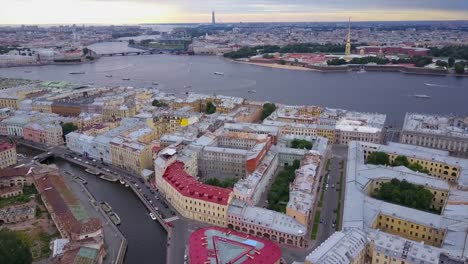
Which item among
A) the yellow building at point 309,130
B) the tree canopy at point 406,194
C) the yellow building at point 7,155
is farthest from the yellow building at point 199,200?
the yellow building at point 309,130

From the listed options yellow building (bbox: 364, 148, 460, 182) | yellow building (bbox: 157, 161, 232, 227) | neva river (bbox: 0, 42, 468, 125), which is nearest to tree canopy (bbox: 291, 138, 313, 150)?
yellow building (bbox: 364, 148, 460, 182)

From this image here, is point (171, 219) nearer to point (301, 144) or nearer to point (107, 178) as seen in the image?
point (107, 178)

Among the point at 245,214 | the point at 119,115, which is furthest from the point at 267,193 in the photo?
the point at 119,115

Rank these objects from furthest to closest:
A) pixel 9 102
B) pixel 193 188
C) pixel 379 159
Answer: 1. pixel 9 102
2. pixel 379 159
3. pixel 193 188

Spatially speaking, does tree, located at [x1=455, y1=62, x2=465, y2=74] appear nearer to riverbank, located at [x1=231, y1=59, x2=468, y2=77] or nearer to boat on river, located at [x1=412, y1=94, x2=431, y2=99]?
riverbank, located at [x1=231, y1=59, x2=468, y2=77]

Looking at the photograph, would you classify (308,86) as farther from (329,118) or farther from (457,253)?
(457,253)

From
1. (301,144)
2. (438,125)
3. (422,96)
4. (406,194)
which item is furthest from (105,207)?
(422,96)
